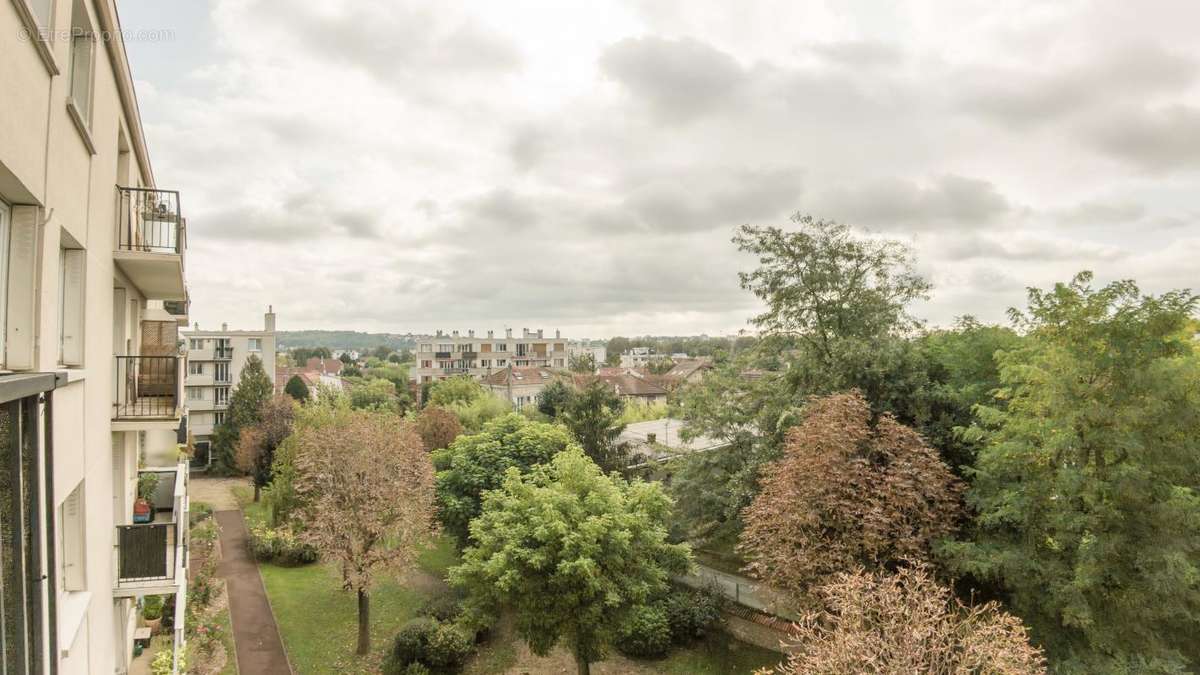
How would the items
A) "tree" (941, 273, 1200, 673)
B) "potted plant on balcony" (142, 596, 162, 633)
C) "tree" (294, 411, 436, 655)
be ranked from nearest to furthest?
"tree" (941, 273, 1200, 673) < "potted plant on balcony" (142, 596, 162, 633) < "tree" (294, 411, 436, 655)

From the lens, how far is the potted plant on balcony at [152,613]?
48.2 feet

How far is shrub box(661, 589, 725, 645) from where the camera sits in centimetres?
1672

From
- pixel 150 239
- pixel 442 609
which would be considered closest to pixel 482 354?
pixel 442 609

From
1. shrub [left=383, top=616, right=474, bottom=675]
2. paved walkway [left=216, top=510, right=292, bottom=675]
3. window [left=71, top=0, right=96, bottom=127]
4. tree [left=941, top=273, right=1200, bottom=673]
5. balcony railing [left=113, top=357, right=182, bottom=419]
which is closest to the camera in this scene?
window [left=71, top=0, right=96, bottom=127]

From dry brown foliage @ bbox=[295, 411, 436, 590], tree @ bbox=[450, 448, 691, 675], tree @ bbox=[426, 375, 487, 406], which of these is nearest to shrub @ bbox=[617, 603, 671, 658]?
tree @ bbox=[450, 448, 691, 675]

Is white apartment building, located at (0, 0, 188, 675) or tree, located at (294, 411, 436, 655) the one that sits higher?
white apartment building, located at (0, 0, 188, 675)

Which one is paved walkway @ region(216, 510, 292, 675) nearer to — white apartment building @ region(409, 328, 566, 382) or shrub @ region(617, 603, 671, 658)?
shrub @ region(617, 603, 671, 658)

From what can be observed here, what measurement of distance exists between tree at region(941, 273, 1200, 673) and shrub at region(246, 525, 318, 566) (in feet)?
70.2

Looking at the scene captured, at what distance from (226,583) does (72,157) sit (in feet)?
65.0

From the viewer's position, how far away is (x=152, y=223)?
33.3 feet

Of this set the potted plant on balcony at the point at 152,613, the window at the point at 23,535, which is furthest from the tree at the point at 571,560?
the window at the point at 23,535

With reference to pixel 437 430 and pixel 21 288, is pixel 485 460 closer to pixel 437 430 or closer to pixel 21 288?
pixel 437 430

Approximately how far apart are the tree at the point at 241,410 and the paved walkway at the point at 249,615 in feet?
43.2

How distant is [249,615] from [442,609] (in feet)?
20.1
